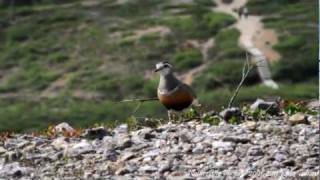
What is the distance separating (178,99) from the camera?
1277 centimetres

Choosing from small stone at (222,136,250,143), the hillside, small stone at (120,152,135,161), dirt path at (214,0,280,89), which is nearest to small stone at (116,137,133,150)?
small stone at (120,152,135,161)

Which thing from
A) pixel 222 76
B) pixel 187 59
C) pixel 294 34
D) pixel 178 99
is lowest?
pixel 222 76

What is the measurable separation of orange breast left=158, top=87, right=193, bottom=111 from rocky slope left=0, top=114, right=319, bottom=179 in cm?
30

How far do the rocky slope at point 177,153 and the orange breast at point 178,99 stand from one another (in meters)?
0.30

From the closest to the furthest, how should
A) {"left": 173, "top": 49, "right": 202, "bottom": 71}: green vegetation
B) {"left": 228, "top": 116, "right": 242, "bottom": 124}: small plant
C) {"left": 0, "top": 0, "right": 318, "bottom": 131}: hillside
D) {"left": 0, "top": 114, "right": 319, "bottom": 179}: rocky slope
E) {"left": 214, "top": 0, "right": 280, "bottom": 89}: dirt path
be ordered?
{"left": 0, "top": 114, "right": 319, "bottom": 179}: rocky slope
{"left": 228, "top": 116, "right": 242, "bottom": 124}: small plant
{"left": 0, "top": 0, "right": 318, "bottom": 131}: hillside
{"left": 214, "top": 0, "right": 280, "bottom": 89}: dirt path
{"left": 173, "top": 49, "right": 202, "bottom": 71}: green vegetation

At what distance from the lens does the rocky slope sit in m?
10.5

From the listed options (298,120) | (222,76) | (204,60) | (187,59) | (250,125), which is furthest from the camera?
(204,60)

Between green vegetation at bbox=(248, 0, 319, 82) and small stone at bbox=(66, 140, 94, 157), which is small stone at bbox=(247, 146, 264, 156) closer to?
small stone at bbox=(66, 140, 94, 157)

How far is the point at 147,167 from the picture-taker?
35.0ft

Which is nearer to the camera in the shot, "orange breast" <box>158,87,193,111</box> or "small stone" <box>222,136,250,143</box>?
"small stone" <box>222,136,250,143</box>

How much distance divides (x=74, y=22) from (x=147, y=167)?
86872 millimetres

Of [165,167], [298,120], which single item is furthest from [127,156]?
[298,120]

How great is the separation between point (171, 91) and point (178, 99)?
0.50 feet

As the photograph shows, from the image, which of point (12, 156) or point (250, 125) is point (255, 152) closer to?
point (250, 125)
